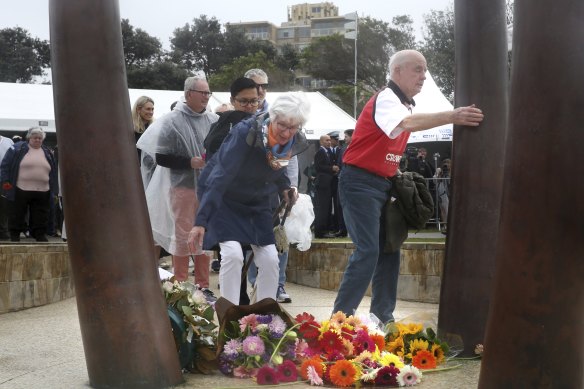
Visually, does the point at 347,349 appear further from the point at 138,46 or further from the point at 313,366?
the point at 138,46

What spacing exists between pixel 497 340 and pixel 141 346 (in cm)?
176

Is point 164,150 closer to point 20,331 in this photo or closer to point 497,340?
point 20,331

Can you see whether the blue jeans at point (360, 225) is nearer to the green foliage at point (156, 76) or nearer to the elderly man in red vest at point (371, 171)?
the elderly man in red vest at point (371, 171)

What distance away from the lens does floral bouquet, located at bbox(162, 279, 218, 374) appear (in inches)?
204

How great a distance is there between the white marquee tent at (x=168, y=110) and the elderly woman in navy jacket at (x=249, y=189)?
40.4ft

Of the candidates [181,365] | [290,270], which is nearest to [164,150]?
[181,365]

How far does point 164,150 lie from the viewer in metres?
7.41

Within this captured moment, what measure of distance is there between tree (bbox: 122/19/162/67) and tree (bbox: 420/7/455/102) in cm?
1814

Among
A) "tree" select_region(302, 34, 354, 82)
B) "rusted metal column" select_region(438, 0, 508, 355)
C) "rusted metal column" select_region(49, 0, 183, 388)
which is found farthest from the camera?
"tree" select_region(302, 34, 354, 82)

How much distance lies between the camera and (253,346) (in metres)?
5.11

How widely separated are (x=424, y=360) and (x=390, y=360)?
382 mm

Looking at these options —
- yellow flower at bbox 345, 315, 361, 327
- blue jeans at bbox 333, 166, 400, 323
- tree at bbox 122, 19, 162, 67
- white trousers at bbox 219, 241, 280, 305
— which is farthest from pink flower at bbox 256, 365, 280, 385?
tree at bbox 122, 19, 162, 67

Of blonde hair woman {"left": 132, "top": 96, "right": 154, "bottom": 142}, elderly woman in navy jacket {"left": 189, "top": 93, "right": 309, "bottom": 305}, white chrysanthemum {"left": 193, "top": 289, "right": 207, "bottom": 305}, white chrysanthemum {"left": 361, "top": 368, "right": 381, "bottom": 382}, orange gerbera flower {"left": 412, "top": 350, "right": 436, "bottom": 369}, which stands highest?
blonde hair woman {"left": 132, "top": 96, "right": 154, "bottom": 142}

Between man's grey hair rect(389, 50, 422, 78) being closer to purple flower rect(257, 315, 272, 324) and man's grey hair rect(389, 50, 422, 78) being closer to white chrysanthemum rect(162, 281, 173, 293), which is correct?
purple flower rect(257, 315, 272, 324)
